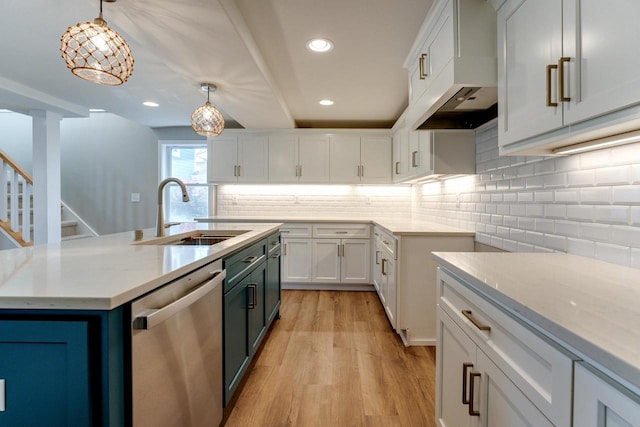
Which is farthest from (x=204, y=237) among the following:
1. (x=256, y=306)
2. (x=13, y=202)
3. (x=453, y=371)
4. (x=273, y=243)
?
(x=13, y=202)

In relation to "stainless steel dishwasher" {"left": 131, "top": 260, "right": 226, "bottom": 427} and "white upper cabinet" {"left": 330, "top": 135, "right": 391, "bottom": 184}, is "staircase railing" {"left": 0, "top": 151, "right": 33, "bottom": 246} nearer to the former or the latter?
"white upper cabinet" {"left": 330, "top": 135, "right": 391, "bottom": 184}

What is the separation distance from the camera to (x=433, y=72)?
5.92 ft

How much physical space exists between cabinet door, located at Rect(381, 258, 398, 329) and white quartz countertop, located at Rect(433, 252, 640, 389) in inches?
49.6

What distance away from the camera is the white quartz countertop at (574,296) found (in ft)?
1.76

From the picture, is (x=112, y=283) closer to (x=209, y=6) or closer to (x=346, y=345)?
(x=209, y=6)

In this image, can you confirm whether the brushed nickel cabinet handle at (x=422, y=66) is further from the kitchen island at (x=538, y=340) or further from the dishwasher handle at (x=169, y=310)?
the dishwasher handle at (x=169, y=310)

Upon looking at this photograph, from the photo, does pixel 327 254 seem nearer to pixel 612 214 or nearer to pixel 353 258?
pixel 353 258

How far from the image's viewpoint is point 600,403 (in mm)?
552

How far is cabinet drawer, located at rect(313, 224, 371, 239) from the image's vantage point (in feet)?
13.1

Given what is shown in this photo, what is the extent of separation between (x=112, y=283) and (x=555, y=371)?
44.4 inches

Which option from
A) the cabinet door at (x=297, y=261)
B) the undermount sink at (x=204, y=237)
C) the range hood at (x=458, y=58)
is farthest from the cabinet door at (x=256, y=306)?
the cabinet door at (x=297, y=261)

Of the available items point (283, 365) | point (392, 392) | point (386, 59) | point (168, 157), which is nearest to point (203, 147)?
point (168, 157)

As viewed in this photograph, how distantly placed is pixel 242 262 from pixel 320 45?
67.7 inches

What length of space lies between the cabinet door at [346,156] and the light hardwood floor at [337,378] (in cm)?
201
